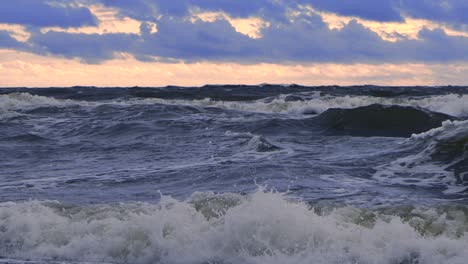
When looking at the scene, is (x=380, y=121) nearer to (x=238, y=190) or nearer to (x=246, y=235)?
(x=238, y=190)

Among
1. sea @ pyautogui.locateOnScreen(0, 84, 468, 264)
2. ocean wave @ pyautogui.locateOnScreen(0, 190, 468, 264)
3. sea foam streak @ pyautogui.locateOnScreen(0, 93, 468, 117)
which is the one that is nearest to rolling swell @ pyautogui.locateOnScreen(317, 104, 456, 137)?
sea @ pyautogui.locateOnScreen(0, 84, 468, 264)

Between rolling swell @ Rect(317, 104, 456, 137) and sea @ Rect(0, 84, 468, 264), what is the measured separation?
50 mm

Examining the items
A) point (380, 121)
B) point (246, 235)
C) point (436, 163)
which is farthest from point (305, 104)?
point (246, 235)

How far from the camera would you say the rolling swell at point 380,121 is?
19.0 meters

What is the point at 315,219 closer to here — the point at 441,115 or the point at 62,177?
the point at 62,177

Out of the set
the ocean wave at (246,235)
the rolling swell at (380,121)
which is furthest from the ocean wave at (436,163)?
the rolling swell at (380,121)

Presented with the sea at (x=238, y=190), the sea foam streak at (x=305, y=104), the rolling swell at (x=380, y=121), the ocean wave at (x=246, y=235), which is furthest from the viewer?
the sea foam streak at (x=305, y=104)

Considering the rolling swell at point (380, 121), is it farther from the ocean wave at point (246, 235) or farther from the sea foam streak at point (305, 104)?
the ocean wave at point (246, 235)

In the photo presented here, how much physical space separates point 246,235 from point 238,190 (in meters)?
3.45

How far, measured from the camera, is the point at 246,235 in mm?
7578

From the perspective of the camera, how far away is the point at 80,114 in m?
26.5

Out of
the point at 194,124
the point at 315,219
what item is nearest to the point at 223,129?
the point at 194,124

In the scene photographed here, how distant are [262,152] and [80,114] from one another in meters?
13.0

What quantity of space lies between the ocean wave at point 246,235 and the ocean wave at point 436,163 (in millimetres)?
2685
